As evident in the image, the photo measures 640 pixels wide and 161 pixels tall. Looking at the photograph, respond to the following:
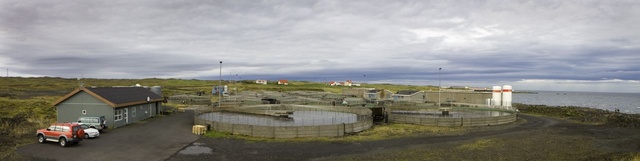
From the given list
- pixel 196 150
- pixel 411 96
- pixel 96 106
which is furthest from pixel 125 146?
pixel 411 96

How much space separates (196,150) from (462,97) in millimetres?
76580

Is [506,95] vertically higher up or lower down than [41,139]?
higher up

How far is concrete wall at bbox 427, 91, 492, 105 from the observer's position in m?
87.4

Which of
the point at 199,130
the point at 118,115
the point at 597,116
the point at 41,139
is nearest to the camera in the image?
the point at 41,139

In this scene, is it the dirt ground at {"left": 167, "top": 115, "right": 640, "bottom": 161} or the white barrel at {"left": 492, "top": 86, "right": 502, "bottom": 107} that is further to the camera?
the white barrel at {"left": 492, "top": 86, "right": 502, "bottom": 107}

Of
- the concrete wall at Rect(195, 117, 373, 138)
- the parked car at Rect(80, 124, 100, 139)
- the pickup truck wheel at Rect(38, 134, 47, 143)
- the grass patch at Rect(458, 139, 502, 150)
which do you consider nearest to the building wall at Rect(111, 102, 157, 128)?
the parked car at Rect(80, 124, 100, 139)

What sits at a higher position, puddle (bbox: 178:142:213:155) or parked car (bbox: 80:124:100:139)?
parked car (bbox: 80:124:100:139)

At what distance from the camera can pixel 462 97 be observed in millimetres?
92000

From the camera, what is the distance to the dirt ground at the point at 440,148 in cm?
2806

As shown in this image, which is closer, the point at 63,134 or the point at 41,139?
the point at 63,134

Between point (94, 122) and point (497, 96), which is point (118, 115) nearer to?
point (94, 122)

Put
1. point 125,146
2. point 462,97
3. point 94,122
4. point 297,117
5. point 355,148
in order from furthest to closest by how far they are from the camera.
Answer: point 462,97 → point 297,117 → point 94,122 → point 355,148 → point 125,146

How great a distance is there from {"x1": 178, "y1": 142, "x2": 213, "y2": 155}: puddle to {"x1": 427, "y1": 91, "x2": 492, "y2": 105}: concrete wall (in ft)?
239

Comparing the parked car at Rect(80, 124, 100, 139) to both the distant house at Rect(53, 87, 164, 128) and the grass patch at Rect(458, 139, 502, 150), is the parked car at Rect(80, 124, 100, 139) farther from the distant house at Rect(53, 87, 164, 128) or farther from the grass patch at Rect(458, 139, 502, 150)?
the grass patch at Rect(458, 139, 502, 150)
